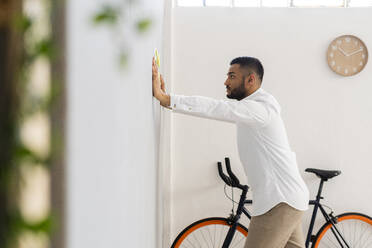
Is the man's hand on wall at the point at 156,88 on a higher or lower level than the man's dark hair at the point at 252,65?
lower

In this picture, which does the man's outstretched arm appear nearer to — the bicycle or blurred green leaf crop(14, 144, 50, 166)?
the bicycle

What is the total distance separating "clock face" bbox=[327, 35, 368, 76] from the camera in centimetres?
360

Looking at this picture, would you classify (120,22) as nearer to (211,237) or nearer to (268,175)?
(268,175)

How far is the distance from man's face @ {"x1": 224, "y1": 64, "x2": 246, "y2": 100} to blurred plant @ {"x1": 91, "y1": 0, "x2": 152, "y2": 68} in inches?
60.9

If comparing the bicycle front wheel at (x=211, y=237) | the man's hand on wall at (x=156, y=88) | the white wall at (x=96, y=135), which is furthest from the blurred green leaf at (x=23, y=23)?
the bicycle front wheel at (x=211, y=237)

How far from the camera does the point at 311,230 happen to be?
11.1ft

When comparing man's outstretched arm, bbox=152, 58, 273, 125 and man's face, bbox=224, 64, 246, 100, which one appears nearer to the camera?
man's outstretched arm, bbox=152, 58, 273, 125

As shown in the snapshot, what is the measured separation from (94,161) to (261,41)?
3231mm

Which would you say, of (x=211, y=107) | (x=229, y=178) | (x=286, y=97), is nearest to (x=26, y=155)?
(x=211, y=107)

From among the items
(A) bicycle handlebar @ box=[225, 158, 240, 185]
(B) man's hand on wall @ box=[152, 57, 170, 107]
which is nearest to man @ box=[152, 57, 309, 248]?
(B) man's hand on wall @ box=[152, 57, 170, 107]

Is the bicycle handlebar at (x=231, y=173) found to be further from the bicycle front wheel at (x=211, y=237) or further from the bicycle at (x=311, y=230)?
the bicycle front wheel at (x=211, y=237)

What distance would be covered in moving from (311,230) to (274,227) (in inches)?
52.4

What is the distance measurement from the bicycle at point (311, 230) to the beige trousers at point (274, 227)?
924mm

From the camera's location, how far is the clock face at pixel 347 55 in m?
3.60
